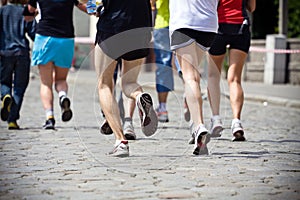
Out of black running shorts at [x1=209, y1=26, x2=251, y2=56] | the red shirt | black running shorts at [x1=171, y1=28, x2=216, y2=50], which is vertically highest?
the red shirt

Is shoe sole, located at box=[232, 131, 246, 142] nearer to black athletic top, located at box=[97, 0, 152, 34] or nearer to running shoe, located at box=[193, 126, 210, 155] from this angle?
running shoe, located at box=[193, 126, 210, 155]

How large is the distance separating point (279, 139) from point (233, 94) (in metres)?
0.67

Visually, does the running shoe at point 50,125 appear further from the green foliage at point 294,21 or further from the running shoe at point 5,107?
the green foliage at point 294,21

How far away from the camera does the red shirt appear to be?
27.4 ft

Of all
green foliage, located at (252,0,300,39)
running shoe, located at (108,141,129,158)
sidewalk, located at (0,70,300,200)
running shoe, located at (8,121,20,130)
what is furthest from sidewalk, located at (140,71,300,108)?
running shoe, located at (108,141,129,158)

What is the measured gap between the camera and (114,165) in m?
6.47

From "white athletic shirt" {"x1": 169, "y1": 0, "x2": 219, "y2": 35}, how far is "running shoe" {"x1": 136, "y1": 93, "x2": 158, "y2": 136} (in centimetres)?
69

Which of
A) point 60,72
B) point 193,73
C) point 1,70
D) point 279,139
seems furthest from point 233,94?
point 1,70

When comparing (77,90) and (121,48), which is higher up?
(121,48)

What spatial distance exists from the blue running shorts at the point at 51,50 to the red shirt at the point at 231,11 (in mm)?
2030

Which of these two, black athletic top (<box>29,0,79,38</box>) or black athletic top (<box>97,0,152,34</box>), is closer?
black athletic top (<box>97,0,152,34</box>)

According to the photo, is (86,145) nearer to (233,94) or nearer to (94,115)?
(233,94)

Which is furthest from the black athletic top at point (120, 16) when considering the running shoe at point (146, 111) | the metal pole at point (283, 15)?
the metal pole at point (283, 15)

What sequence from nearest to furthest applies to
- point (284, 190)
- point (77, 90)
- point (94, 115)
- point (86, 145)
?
point (284, 190) < point (86, 145) < point (94, 115) < point (77, 90)
